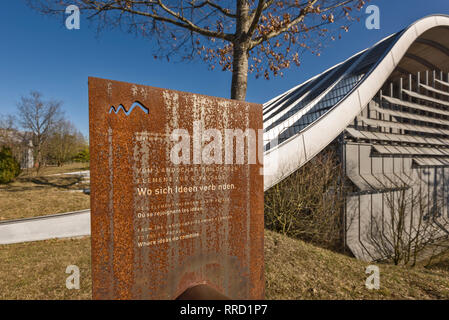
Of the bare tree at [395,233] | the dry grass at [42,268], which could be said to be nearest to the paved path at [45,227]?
the dry grass at [42,268]

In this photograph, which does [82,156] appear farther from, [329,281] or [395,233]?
[395,233]

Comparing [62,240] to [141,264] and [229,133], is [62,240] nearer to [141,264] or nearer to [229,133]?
[141,264]

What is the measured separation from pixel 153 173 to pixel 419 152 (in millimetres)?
17004

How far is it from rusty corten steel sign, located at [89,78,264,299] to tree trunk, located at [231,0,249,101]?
201cm

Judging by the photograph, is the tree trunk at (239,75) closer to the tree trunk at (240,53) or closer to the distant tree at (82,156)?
the tree trunk at (240,53)

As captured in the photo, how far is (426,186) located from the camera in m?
13.1

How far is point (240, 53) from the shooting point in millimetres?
4289

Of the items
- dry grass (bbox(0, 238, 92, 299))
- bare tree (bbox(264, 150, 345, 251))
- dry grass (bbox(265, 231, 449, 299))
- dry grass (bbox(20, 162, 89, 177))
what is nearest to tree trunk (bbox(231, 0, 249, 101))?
dry grass (bbox(265, 231, 449, 299))

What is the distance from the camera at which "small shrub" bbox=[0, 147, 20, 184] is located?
567 inches

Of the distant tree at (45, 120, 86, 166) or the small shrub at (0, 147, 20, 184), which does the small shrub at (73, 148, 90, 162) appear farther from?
the small shrub at (0, 147, 20, 184)

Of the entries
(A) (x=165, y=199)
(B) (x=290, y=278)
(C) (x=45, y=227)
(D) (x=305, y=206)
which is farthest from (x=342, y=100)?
(C) (x=45, y=227)

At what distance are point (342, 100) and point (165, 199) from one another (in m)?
10.1

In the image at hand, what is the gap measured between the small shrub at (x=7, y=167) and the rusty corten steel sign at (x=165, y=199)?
19.4 meters
